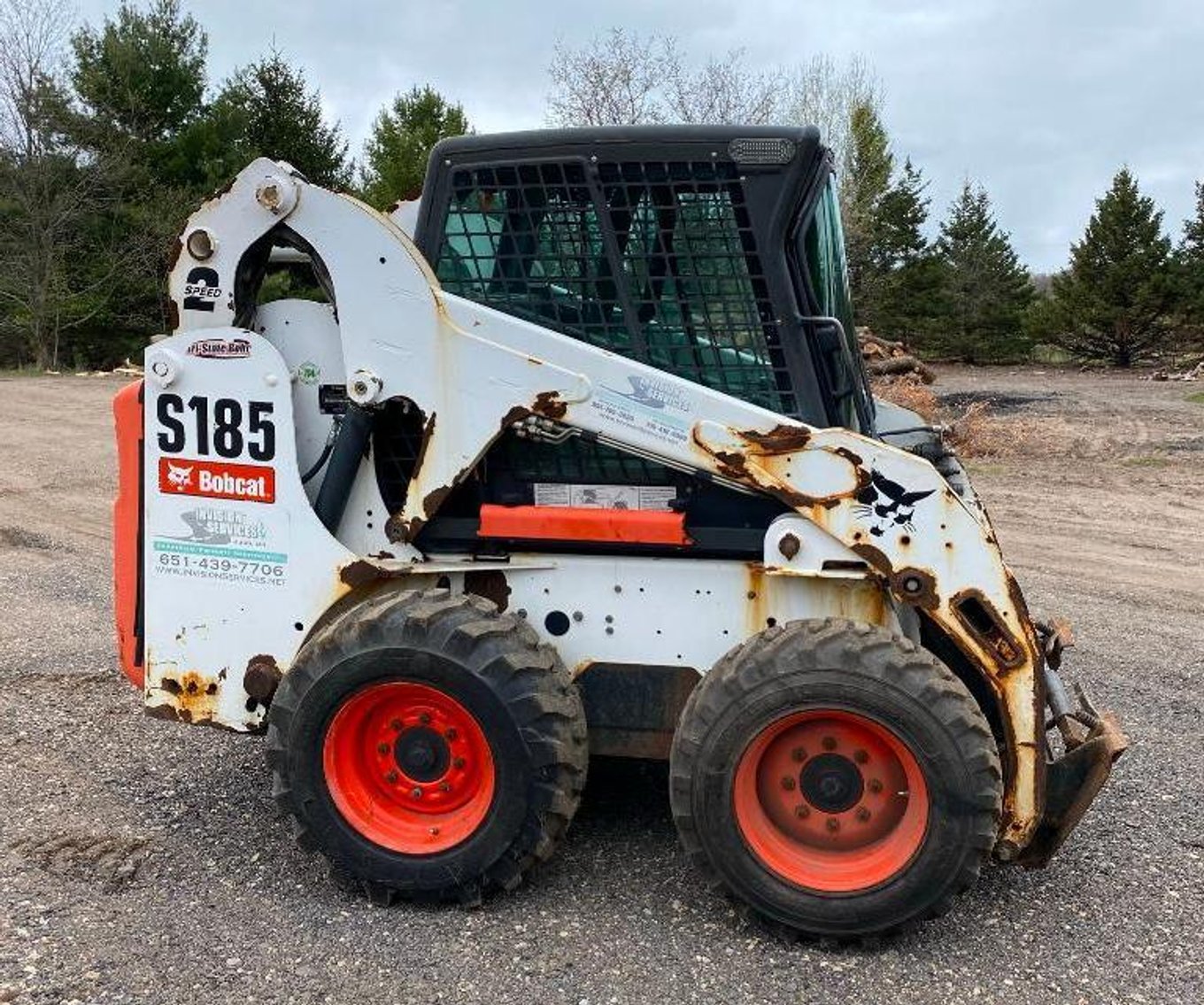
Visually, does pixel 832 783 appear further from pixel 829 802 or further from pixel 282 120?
pixel 282 120

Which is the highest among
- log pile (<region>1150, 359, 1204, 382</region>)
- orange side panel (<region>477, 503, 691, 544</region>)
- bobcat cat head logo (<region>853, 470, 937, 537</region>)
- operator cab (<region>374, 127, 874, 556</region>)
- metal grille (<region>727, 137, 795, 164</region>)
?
log pile (<region>1150, 359, 1204, 382</region>)

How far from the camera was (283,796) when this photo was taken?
357cm

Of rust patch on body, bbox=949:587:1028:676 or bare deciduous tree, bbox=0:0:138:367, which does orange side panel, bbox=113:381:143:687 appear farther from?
bare deciduous tree, bbox=0:0:138:367

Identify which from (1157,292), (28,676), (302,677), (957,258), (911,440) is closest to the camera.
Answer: (302,677)

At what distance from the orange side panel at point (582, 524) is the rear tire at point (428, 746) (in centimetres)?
26

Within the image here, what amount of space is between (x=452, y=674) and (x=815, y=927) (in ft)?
4.22

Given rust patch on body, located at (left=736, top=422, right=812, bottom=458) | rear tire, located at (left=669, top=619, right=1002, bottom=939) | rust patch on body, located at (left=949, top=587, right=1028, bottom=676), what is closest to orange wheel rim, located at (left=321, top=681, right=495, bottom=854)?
rear tire, located at (left=669, top=619, right=1002, bottom=939)

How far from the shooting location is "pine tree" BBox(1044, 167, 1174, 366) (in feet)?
109

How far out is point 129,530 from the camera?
13.1ft

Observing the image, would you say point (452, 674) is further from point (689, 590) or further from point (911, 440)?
point (911, 440)

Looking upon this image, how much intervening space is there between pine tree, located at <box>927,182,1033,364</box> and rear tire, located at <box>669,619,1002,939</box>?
3418cm

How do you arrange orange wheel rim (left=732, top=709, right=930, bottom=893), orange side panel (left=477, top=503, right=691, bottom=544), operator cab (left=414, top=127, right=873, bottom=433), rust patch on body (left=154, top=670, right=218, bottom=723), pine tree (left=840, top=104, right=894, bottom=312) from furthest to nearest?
pine tree (left=840, top=104, right=894, bottom=312)
rust patch on body (left=154, top=670, right=218, bottom=723)
orange side panel (left=477, top=503, right=691, bottom=544)
operator cab (left=414, top=127, right=873, bottom=433)
orange wheel rim (left=732, top=709, right=930, bottom=893)

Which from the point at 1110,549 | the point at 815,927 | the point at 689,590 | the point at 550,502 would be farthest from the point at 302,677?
the point at 1110,549

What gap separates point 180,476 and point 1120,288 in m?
34.4
